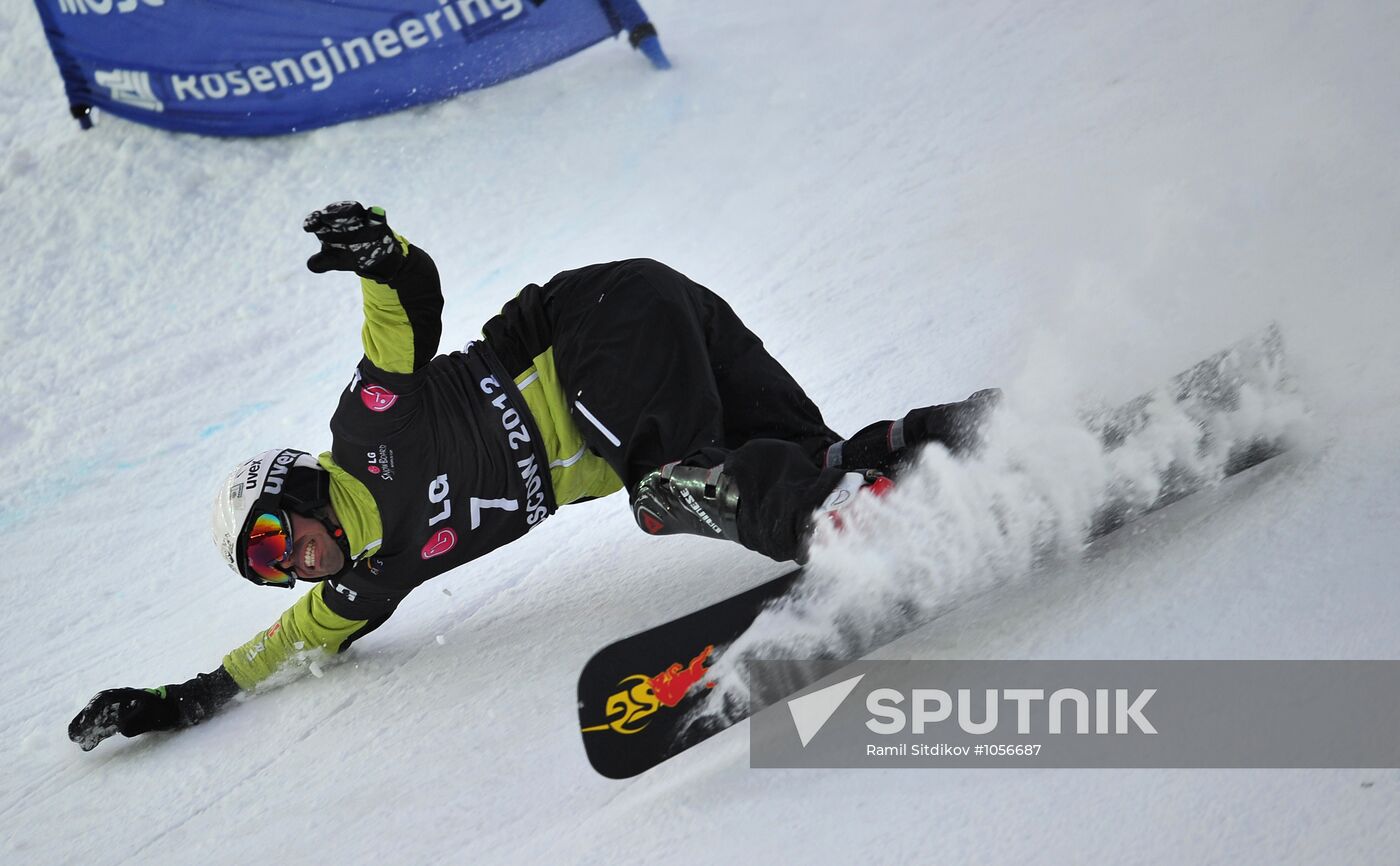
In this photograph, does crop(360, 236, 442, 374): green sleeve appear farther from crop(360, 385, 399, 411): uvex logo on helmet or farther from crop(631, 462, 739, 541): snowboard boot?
crop(631, 462, 739, 541): snowboard boot

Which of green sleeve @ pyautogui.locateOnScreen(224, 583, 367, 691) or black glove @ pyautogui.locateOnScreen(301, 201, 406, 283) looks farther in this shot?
green sleeve @ pyautogui.locateOnScreen(224, 583, 367, 691)

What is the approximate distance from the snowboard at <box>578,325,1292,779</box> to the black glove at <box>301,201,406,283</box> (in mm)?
984

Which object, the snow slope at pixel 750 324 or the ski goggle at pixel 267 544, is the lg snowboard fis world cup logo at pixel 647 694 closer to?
the snow slope at pixel 750 324

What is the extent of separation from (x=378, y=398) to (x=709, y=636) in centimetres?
104

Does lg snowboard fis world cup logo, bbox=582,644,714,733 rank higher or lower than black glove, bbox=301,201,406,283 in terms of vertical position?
lower

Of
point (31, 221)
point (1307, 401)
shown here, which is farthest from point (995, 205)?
point (31, 221)

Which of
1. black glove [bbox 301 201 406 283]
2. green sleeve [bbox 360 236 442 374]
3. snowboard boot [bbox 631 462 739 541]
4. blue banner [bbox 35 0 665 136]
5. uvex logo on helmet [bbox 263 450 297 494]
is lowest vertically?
snowboard boot [bbox 631 462 739 541]

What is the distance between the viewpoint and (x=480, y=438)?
2740 millimetres

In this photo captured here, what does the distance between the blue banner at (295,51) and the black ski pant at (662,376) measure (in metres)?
4.12

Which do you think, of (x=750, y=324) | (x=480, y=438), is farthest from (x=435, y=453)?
(x=750, y=324)

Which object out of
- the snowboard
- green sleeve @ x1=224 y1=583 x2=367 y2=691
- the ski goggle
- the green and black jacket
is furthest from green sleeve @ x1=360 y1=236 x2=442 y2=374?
the snowboard

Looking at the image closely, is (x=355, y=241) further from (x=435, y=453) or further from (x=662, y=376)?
(x=662, y=376)

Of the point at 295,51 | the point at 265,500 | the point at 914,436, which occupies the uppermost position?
the point at 295,51

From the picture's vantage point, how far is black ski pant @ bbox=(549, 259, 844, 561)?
255cm
